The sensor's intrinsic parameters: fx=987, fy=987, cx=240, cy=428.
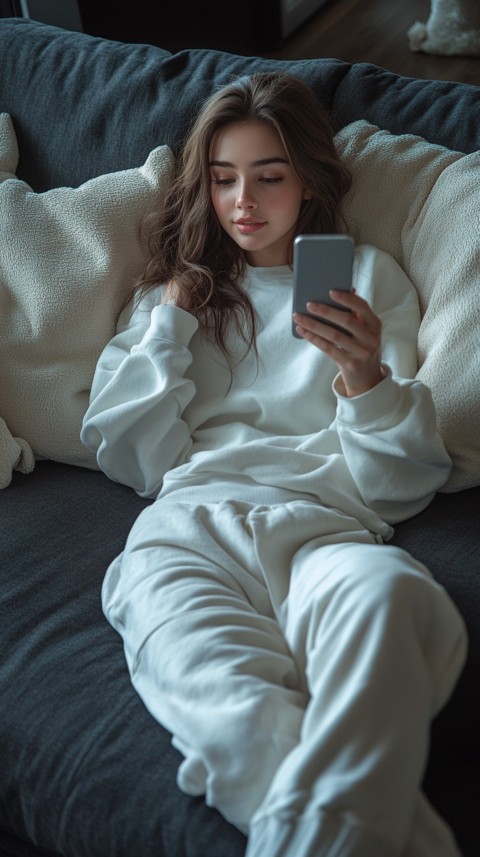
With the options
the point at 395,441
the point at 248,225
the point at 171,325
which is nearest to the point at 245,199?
the point at 248,225

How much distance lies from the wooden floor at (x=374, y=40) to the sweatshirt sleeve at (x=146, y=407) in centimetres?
234

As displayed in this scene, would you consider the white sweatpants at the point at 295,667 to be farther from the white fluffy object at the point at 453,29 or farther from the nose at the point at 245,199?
the white fluffy object at the point at 453,29

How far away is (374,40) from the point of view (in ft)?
12.7

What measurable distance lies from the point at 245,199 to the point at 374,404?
41 centimetres

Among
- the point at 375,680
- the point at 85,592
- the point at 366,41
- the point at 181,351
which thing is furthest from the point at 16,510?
the point at 366,41

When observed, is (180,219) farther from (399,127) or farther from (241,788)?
(241,788)

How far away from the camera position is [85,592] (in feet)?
4.77

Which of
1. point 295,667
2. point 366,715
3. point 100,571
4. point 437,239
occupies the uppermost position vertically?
point 437,239

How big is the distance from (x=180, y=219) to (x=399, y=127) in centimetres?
41

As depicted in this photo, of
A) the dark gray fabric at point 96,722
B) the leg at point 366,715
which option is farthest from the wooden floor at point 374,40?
the leg at point 366,715

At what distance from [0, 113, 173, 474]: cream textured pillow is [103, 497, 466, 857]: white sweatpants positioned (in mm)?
434

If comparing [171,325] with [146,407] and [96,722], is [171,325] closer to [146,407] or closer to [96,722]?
[146,407]

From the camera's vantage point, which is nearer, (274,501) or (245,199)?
(274,501)

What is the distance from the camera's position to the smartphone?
123 centimetres
